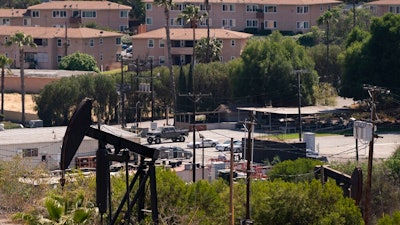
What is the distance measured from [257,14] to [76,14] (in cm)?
1825

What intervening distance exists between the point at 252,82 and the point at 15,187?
143 feet

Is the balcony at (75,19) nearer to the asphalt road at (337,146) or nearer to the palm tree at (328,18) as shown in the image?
the palm tree at (328,18)

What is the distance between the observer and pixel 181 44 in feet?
366

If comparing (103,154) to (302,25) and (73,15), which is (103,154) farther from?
(73,15)

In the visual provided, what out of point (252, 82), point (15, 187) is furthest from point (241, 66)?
point (15, 187)

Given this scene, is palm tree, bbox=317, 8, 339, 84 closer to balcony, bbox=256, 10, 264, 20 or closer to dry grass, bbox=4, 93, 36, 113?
balcony, bbox=256, 10, 264, 20

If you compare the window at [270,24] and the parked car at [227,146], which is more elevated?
the window at [270,24]

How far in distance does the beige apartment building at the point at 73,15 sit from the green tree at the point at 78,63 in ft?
55.1

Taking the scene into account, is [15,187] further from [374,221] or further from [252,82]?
[252,82]

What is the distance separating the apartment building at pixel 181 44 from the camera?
111188 millimetres

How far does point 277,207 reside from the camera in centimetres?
4066

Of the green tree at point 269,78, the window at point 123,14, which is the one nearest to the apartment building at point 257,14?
the window at point 123,14

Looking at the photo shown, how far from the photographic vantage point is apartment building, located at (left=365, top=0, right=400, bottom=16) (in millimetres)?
125400

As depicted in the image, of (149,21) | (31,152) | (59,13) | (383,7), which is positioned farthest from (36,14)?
(31,152)
